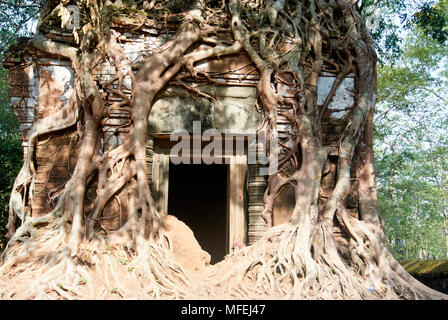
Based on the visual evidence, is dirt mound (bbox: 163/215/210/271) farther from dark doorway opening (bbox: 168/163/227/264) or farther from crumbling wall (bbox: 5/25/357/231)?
dark doorway opening (bbox: 168/163/227/264)

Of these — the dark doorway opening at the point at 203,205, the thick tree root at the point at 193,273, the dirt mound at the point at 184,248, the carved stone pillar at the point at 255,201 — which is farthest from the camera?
the dark doorway opening at the point at 203,205

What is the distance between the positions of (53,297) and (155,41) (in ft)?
9.04

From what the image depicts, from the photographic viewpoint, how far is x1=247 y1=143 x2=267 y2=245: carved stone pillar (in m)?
4.40

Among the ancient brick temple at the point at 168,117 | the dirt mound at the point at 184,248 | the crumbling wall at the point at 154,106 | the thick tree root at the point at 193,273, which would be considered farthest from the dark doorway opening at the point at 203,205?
the thick tree root at the point at 193,273

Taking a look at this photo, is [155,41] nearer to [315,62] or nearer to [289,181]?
[315,62]

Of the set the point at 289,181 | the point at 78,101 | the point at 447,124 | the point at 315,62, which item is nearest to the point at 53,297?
the point at 78,101

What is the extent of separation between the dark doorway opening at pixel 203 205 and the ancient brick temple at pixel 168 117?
10.4 ft

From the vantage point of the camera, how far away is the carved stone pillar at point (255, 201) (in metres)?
4.40

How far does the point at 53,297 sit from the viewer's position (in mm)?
3156

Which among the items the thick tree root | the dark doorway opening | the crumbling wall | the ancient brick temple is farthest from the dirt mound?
the dark doorway opening

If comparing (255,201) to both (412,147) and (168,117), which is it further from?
(412,147)

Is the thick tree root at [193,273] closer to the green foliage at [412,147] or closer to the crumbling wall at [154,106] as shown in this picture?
the crumbling wall at [154,106]

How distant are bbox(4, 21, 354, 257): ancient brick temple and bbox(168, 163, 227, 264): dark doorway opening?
3164 mm

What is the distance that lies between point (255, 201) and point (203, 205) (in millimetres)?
3788
